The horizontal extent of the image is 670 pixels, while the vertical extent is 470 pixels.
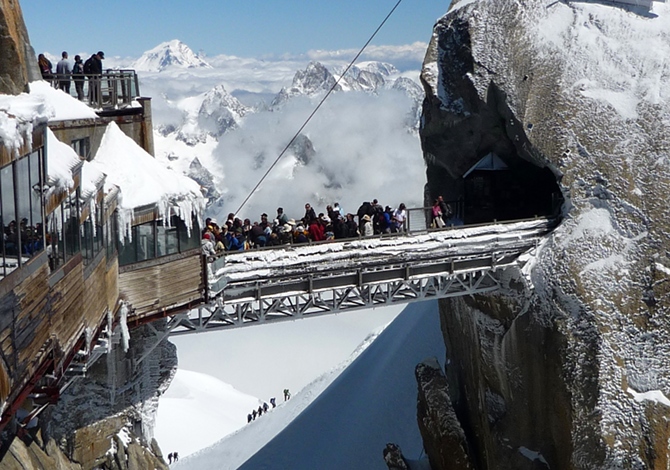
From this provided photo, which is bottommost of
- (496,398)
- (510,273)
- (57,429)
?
(496,398)

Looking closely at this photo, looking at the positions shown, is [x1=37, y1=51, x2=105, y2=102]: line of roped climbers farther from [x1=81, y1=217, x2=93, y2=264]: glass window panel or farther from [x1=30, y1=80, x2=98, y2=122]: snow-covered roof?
[x1=81, y1=217, x2=93, y2=264]: glass window panel

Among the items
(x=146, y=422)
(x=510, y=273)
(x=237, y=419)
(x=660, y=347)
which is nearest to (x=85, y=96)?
(x=146, y=422)

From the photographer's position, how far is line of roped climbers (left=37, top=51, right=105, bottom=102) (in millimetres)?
27594

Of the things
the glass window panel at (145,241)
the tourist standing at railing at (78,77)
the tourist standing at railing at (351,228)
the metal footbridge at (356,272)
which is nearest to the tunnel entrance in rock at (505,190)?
the metal footbridge at (356,272)

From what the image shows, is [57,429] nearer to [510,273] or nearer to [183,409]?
[510,273]

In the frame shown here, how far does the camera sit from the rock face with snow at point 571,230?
1233 inches

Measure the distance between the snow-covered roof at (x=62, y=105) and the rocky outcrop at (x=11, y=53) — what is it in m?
0.70

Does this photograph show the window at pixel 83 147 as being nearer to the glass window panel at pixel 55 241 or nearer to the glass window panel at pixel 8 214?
the glass window panel at pixel 55 241

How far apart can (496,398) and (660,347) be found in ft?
20.4

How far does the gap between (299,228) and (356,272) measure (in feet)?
8.27

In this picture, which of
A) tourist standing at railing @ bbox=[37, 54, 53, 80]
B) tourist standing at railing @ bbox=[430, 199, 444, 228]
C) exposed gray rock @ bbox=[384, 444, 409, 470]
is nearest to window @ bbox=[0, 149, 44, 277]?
tourist standing at railing @ bbox=[37, 54, 53, 80]

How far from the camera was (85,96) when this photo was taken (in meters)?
28.1

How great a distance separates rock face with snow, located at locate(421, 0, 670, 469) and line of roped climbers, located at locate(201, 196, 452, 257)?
16.3 ft

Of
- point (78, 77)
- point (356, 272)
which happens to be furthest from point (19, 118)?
point (356, 272)
